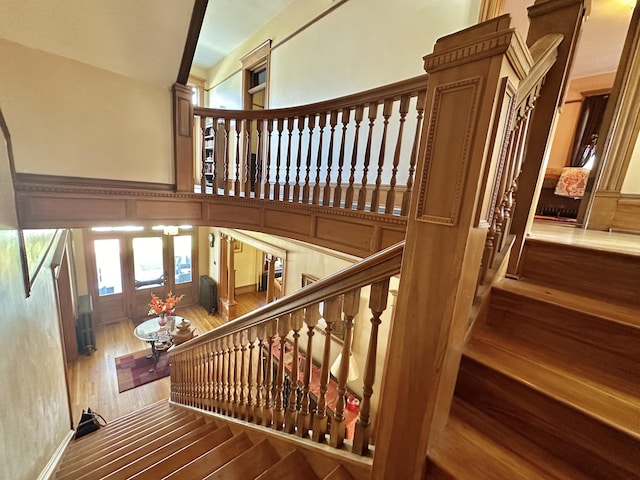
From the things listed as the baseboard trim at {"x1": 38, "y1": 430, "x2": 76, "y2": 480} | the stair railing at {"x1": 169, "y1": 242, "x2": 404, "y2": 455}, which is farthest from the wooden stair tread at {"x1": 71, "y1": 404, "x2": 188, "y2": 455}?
the stair railing at {"x1": 169, "y1": 242, "x2": 404, "y2": 455}

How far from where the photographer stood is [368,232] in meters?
1.91

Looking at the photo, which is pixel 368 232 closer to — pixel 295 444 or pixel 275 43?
pixel 295 444

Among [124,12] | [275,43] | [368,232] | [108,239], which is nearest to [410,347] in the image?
[368,232]

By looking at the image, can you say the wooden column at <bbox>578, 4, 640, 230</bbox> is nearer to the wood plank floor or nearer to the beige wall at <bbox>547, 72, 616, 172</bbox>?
the beige wall at <bbox>547, 72, 616, 172</bbox>

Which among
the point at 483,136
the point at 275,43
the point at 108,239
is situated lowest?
the point at 108,239

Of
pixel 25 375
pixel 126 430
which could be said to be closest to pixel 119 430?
pixel 126 430

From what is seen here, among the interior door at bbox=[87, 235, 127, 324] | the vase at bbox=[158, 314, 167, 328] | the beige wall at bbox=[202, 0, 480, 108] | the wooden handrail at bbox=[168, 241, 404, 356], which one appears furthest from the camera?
the interior door at bbox=[87, 235, 127, 324]

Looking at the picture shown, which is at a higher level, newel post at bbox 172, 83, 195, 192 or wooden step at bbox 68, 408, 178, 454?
newel post at bbox 172, 83, 195, 192

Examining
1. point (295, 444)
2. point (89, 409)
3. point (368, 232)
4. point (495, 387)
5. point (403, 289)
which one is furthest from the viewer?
point (89, 409)

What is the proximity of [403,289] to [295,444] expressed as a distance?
964 millimetres

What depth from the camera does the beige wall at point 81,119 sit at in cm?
192

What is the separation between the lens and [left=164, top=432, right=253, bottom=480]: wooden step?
4.46 ft

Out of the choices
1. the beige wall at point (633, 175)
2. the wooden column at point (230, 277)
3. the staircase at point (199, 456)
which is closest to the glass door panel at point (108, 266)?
the wooden column at point (230, 277)

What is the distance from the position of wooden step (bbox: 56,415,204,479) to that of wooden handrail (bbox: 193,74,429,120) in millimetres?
2719
